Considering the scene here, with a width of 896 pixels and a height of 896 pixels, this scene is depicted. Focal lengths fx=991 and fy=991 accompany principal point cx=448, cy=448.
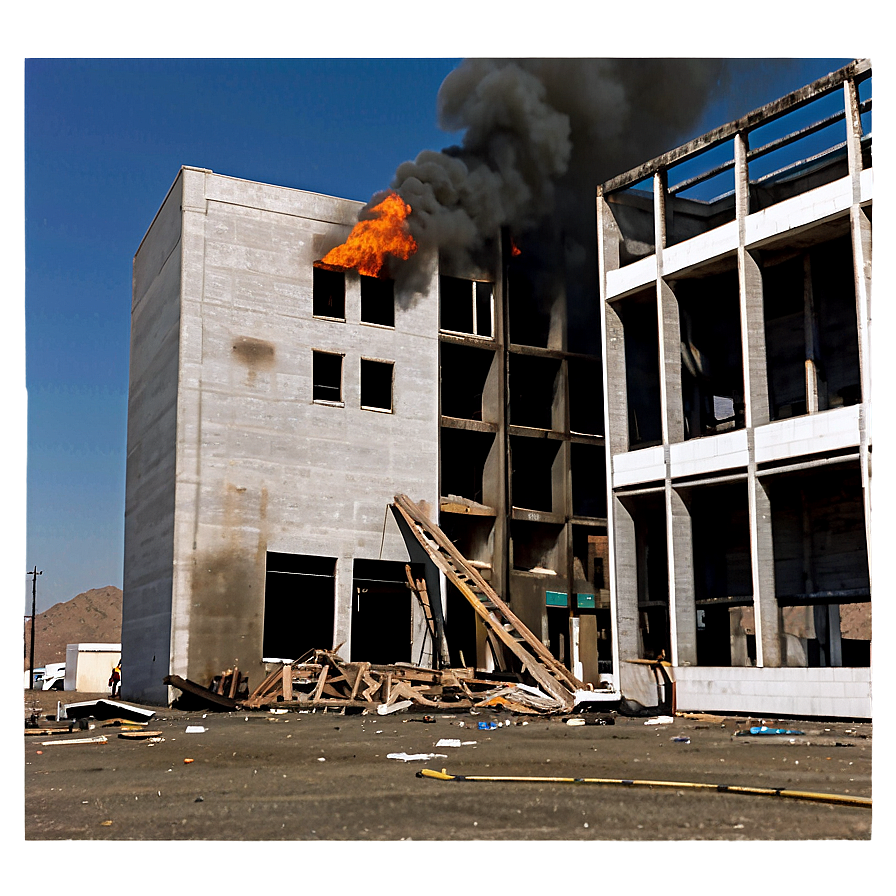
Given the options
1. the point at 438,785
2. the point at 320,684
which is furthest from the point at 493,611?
the point at 438,785

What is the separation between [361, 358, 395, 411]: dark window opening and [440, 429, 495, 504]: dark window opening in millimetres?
2077

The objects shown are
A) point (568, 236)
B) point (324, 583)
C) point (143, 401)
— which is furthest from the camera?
point (568, 236)

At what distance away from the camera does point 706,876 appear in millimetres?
5527

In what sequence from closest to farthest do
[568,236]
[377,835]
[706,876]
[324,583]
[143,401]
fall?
[706,876], [377,835], [324,583], [143,401], [568,236]

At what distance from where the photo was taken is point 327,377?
29.1 meters

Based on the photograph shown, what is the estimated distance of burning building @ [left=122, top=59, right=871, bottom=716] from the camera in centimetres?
2233

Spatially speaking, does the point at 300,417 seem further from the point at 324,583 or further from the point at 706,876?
the point at 706,876

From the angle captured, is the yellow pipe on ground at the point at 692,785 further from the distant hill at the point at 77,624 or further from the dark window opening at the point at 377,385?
the distant hill at the point at 77,624

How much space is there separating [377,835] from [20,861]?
2264 millimetres

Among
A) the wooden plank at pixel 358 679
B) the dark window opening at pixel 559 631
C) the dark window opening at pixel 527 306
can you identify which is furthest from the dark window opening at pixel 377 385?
the wooden plank at pixel 358 679

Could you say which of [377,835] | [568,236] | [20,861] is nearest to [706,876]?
[377,835]

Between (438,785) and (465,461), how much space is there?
2424 centimetres

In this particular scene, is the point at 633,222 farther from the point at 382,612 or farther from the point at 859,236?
the point at 382,612

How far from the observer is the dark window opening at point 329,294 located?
94.5ft
